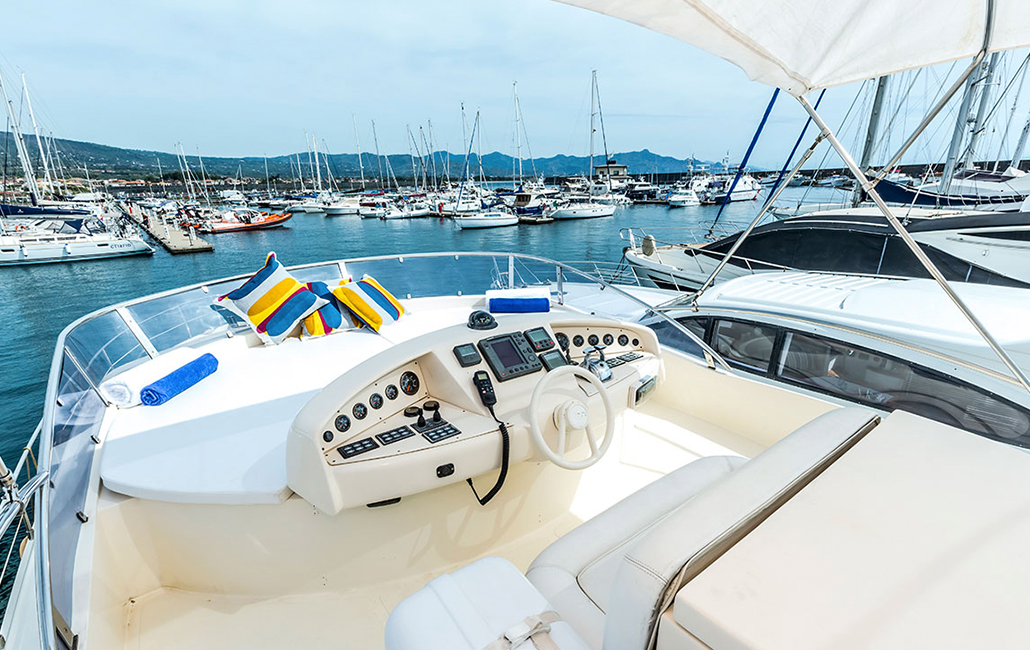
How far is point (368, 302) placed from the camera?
314 centimetres

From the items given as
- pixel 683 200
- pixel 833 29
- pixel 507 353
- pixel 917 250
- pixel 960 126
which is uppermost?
pixel 960 126

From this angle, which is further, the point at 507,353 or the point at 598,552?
the point at 507,353

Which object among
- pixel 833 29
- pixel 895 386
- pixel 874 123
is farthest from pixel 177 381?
pixel 874 123

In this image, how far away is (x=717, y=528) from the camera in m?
0.79

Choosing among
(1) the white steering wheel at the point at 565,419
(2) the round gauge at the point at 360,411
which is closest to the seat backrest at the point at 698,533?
(1) the white steering wheel at the point at 565,419

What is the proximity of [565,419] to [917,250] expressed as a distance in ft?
4.42

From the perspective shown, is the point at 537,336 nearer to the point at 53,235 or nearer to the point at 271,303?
the point at 271,303

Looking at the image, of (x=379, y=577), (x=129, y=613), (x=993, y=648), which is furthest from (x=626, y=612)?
(x=129, y=613)

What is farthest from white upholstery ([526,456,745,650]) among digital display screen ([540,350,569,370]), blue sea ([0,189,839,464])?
blue sea ([0,189,839,464])

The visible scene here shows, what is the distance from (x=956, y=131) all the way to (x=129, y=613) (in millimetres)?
12639

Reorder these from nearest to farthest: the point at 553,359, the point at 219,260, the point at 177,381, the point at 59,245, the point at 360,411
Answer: the point at 360,411, the point at 553,359, the point at 177,381, the point at 59,245, the point at 219,260

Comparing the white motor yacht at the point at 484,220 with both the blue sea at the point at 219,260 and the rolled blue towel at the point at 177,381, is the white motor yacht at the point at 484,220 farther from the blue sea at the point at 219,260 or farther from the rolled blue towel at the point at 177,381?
the rolled blue towel at the point at 177,381

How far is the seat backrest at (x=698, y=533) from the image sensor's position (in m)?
0.71

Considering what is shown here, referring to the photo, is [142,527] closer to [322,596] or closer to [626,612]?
[322,596]
